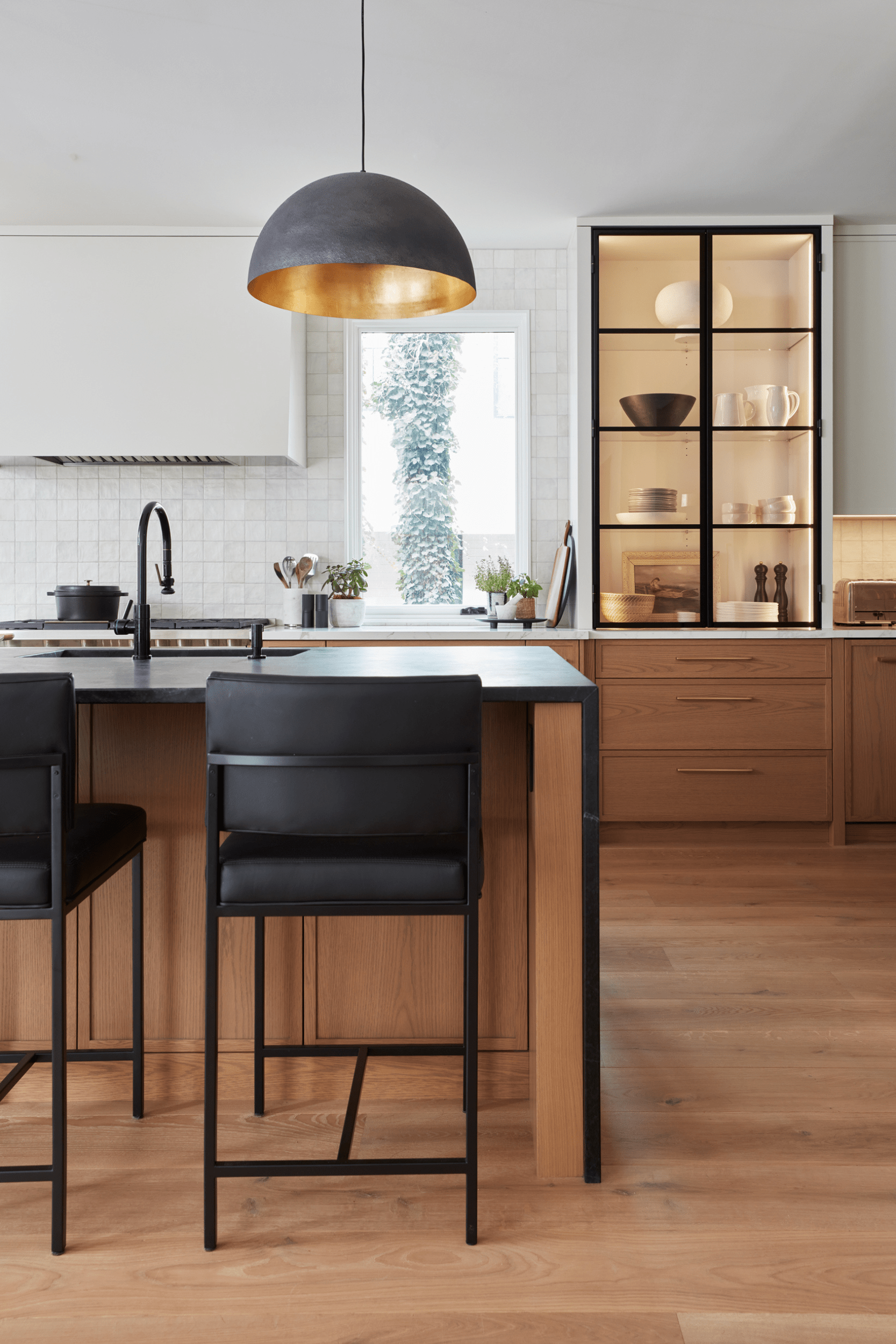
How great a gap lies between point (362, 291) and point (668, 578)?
2222mm

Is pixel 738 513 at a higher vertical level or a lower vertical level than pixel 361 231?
Answer: lower

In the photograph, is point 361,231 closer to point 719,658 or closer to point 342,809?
point 342,809

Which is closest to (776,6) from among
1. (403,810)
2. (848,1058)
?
(403,810)

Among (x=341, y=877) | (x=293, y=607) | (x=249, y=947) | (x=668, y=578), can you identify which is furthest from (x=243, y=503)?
(x=341, y=877)

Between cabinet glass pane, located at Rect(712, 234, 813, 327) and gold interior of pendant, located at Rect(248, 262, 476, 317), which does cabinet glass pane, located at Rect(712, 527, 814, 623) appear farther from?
gold interior of pendant, located at Rect(248, 262, 476, 317)

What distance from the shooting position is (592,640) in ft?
12.2

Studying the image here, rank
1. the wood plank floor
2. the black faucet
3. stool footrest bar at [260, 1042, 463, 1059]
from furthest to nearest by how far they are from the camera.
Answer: the black faucet, stool footrest bar at [260, 1042, 463, 1059], the wood plank floor

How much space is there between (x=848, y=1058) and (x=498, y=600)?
2.52 metres

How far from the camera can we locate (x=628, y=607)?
3.88 meters

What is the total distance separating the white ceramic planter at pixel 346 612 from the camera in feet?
13.1

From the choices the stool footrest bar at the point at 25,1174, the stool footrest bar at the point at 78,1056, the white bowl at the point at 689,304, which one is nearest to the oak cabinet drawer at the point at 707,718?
the white bowl at the point at 689,304

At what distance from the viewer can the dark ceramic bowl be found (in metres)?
3.85

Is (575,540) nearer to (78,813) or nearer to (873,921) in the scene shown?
(873,921)

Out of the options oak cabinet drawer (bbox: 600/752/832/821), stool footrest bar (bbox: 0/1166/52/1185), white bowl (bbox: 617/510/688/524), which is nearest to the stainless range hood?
white bowl (bbox: 617/510/688/524)
